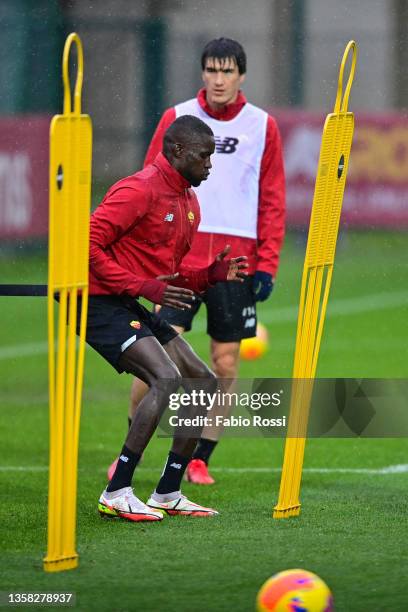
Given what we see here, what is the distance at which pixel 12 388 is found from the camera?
1130 cm

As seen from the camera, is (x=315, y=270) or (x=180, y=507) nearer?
(x=315, y=270)

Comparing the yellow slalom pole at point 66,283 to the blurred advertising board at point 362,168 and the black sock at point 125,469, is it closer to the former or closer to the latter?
the black sock at point 125,469

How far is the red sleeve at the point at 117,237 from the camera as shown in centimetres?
636

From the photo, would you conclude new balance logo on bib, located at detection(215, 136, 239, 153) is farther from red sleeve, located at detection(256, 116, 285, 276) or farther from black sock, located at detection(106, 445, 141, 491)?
black sock, located at detection(106, 445, 141, 491)

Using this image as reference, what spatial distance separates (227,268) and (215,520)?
114 centimetres

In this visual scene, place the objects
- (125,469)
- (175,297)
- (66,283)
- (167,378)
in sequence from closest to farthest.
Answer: (66,283) → (175,297) → (167,378) → (125,469)

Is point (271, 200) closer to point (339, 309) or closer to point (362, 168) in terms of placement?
point (339, 309)

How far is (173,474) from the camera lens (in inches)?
265

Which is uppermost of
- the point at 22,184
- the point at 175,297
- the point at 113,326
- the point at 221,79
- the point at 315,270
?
the point at 221,79

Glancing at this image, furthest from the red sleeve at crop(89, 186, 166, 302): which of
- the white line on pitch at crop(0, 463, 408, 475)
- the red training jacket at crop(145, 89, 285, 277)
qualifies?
the white line on pitch at crop(0, 463, 408, 475)

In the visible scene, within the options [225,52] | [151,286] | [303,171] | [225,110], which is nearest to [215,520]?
[151,286]

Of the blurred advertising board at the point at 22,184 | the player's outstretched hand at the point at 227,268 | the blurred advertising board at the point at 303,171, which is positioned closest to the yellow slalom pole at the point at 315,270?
the player's outstretched hand at the point at 227,268

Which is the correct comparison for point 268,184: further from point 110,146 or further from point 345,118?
point 110,146

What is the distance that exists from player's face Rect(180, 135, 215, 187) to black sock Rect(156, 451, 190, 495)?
128 cm
